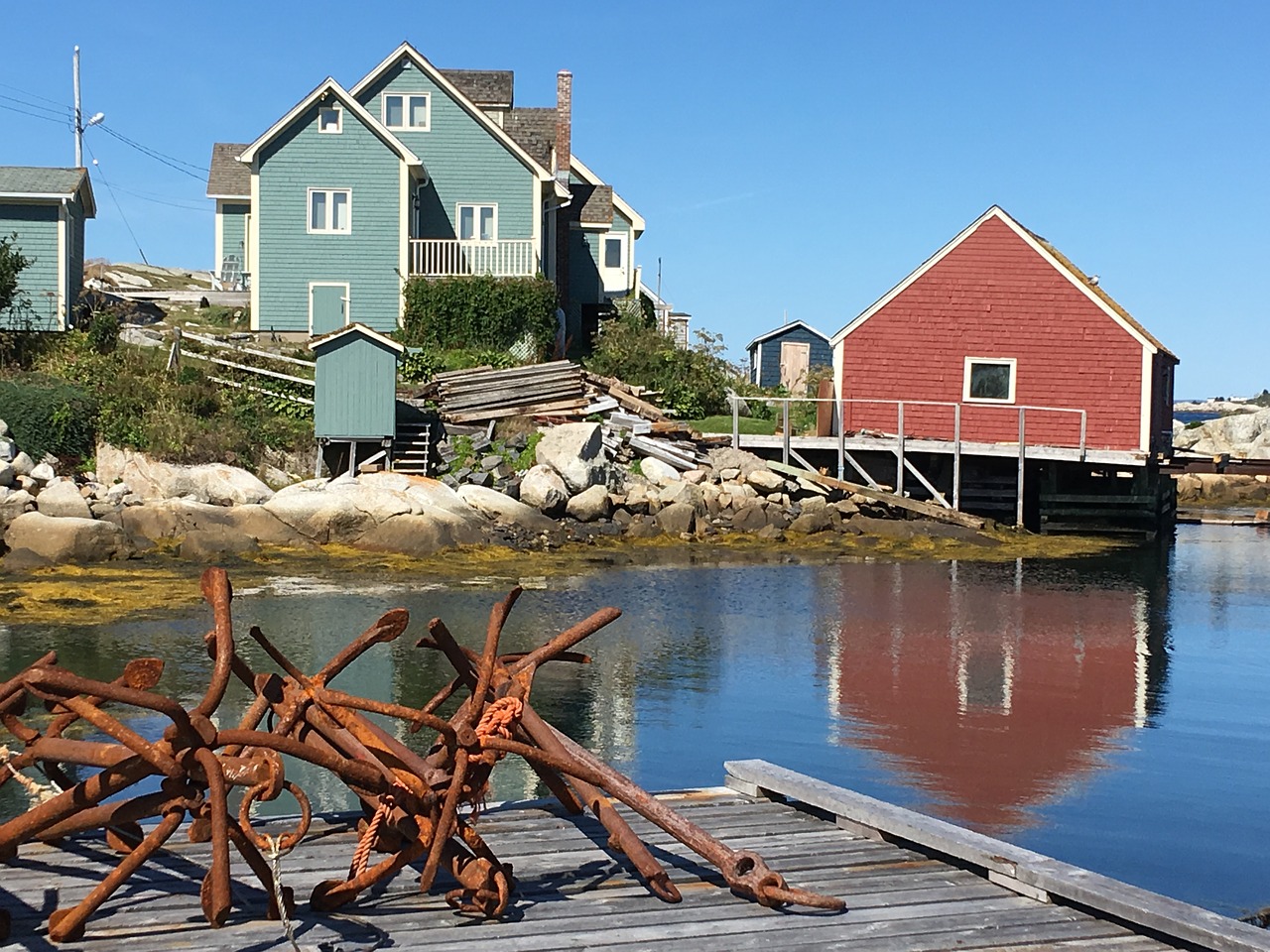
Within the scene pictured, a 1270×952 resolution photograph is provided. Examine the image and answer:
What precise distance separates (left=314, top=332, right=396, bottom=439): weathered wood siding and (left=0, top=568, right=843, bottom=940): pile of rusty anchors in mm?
23065

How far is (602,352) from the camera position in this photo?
125 ft

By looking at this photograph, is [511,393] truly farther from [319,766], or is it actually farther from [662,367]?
[319,766]

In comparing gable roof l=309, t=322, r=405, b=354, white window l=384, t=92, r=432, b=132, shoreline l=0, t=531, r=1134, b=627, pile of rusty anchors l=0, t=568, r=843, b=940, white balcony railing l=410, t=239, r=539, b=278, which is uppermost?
white window l=384, t=92, r=432, b=132

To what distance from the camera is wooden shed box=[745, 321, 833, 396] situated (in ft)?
192

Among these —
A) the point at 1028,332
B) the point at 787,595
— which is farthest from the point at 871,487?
the point at 787,595

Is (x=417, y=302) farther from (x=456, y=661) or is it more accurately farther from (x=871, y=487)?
(x=456, y=661)

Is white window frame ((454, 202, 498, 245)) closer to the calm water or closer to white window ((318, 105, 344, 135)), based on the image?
white window ((318, 105, 344, 135))

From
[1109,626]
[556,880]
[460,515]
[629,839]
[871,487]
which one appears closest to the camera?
[629,839]

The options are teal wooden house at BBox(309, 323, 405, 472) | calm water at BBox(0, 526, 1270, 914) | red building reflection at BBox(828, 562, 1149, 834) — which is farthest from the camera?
teal wooden house at BBox(309, 323, 405, 472)

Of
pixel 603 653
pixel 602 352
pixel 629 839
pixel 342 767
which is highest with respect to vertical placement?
pixel 602 352

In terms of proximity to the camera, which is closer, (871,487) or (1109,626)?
(1109,626)

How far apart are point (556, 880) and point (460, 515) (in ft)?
69.0

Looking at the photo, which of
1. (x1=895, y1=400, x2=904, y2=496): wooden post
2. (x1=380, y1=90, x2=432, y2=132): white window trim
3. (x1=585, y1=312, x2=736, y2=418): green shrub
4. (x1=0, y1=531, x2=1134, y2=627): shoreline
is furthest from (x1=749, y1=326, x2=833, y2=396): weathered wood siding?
(x1=0, y1=531, x2=1134, y2=627): shoreline

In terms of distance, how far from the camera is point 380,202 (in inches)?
1451
